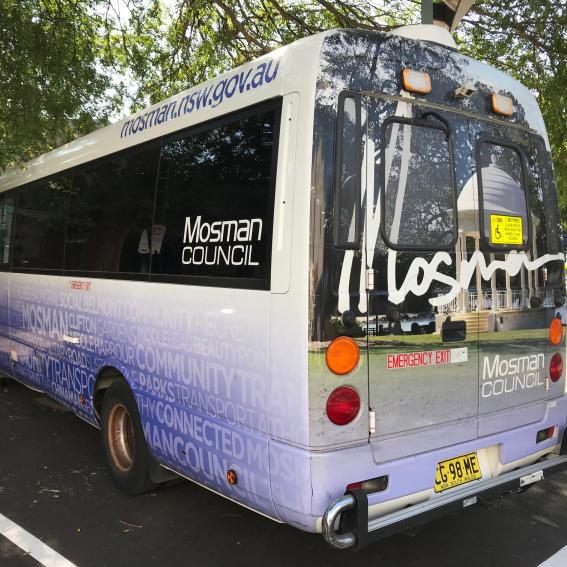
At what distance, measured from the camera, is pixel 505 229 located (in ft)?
11.1

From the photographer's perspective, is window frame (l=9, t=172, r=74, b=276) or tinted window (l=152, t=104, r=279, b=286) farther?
window frame (l=9, t=172, r=74, b=276)

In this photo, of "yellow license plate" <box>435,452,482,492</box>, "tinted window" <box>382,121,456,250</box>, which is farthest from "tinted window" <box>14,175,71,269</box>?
"yellow license plate" <box>435,452,482,492</box>

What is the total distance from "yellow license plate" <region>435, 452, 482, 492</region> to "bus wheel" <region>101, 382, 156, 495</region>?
2046mm

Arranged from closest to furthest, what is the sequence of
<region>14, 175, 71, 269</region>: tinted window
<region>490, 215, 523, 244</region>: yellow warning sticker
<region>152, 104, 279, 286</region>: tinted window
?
<region>152, 104, 279, 286</region>: tinted window → <region>490, 215, 523, 244</region>: yellow warning sticker → <region>14, 175, 71, 269</region>: tinted window

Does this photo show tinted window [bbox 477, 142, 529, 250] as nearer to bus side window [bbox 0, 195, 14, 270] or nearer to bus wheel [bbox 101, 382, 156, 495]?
bus wheel [bbox 101, 382, 156, 495]

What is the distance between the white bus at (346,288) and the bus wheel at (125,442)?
4cm

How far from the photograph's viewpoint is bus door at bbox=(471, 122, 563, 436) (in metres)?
3.26

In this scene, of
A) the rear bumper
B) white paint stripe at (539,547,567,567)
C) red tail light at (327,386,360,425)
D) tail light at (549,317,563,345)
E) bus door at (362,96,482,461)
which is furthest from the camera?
tail light at (549,317,563,345)

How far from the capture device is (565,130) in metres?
7.17

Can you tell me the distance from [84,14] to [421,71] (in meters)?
8.54

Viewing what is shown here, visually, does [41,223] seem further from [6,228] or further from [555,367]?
[555,367]

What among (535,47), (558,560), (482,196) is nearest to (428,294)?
(482,196)

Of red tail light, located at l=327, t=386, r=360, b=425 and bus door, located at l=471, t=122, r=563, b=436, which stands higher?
bus door, located at l=471, t=122, r=563, b=436

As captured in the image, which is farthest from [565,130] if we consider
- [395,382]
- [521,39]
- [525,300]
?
[395,382]
